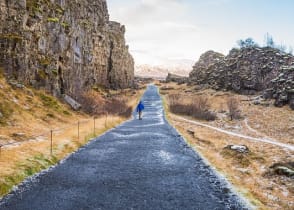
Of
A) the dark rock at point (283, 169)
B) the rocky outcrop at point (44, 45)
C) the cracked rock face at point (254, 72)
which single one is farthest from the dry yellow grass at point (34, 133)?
the cracked rock face at point (254, 72)

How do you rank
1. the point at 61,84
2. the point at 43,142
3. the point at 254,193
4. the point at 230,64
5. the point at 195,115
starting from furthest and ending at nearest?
1. the point at 230,64
2. the point at 195,115
3. the point at 61,84
4. the point at 43,142
5. the point at 254,193

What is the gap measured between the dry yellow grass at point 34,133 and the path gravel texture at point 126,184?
0.72m

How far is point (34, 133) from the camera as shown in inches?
1019

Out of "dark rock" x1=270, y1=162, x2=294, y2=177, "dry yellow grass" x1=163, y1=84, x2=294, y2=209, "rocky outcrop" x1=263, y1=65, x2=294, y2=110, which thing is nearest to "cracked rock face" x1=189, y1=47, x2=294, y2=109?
"rocky outcrop" x1=263, y1=65, x2=294, y2=110

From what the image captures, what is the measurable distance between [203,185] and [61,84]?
33001 mm

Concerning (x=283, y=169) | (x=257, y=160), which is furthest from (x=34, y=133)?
(x=283, y=169)

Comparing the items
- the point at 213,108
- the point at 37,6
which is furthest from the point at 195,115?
the point at 37,6

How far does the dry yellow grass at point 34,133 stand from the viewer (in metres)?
16.5

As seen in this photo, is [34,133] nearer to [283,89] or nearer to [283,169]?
[283,169]

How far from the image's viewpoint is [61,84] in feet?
147

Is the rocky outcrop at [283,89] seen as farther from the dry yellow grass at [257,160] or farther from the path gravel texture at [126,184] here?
the path gravel texture at [126,184]

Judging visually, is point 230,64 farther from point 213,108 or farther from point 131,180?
point 131,180

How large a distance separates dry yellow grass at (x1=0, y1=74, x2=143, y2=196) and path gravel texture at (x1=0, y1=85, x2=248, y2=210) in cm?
72

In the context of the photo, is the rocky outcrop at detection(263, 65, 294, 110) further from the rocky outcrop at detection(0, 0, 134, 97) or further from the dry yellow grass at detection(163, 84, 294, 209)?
the rocky outcrop at detection(0, 0, 134, 97)
